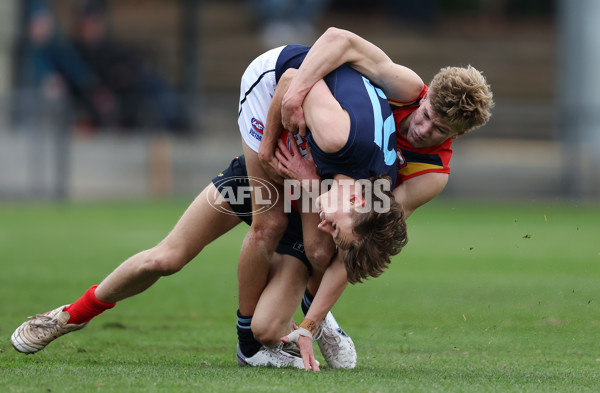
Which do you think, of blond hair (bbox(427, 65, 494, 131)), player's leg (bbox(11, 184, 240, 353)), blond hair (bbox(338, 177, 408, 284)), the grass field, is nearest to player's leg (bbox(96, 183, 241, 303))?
player's leg (bbox(11, 184, 240, 353))

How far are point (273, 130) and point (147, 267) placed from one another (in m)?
1.01

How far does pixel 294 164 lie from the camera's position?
199 inches

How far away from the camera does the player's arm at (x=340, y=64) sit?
4.96 metres

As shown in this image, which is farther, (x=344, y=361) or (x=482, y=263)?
(x=482, y=263)

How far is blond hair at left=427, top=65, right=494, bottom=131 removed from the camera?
4773 mm

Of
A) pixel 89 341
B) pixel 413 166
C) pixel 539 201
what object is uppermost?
pixel 413 166

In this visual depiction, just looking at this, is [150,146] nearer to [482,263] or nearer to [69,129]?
[69,129]

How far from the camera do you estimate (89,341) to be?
18.9ft

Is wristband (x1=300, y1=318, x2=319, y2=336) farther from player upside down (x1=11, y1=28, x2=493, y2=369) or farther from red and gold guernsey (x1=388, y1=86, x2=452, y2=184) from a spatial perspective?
red and gold guernsey (x1=388, y1=86, x2=452, y2=184)

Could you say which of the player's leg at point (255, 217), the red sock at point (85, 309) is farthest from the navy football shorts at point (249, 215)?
the red sock at point (85, 309)

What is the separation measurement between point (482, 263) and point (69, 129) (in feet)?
35.4

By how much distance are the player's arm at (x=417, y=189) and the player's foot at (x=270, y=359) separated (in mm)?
961

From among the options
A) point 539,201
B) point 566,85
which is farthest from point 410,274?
point 566,85

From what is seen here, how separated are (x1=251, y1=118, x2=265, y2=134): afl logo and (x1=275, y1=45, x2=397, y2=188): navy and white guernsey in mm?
496
